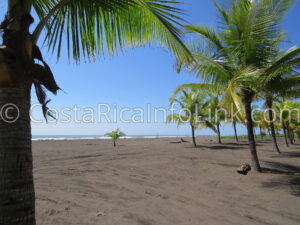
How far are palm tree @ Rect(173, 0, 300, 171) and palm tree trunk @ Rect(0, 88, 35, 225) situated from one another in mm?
4579

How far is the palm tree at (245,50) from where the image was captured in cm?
544

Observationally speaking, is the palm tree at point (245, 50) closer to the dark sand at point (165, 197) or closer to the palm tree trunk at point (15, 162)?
the dark sand at point (165, 197)

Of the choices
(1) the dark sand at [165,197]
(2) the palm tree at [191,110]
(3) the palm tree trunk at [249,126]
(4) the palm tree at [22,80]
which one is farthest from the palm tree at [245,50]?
(2) the palm tree at [191,110]

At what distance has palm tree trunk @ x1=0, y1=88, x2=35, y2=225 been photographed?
4.42ft

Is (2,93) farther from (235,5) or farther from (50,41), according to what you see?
(235,5)

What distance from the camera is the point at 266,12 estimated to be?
18.2 ft

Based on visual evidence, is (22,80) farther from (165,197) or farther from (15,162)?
(165,197)

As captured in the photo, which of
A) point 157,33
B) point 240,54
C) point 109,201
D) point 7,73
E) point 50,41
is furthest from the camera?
point 240,54

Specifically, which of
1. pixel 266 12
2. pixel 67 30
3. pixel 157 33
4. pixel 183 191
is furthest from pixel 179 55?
pixel 266 12

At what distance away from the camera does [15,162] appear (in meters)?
1.40

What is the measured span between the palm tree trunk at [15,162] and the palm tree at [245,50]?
15.0 ft

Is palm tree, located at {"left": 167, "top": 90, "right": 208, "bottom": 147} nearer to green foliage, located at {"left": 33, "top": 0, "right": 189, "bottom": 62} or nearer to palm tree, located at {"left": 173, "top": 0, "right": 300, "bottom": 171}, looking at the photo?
palm tree, located at {"left": 173, "top": 0, "right": 300, "bottom": 171}

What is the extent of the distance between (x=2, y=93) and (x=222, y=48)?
274 inches

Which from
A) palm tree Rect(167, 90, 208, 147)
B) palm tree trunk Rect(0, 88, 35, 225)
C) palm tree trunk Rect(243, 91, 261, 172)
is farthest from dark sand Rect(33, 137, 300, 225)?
palm tree Rect(167, 90, 208, 147)
